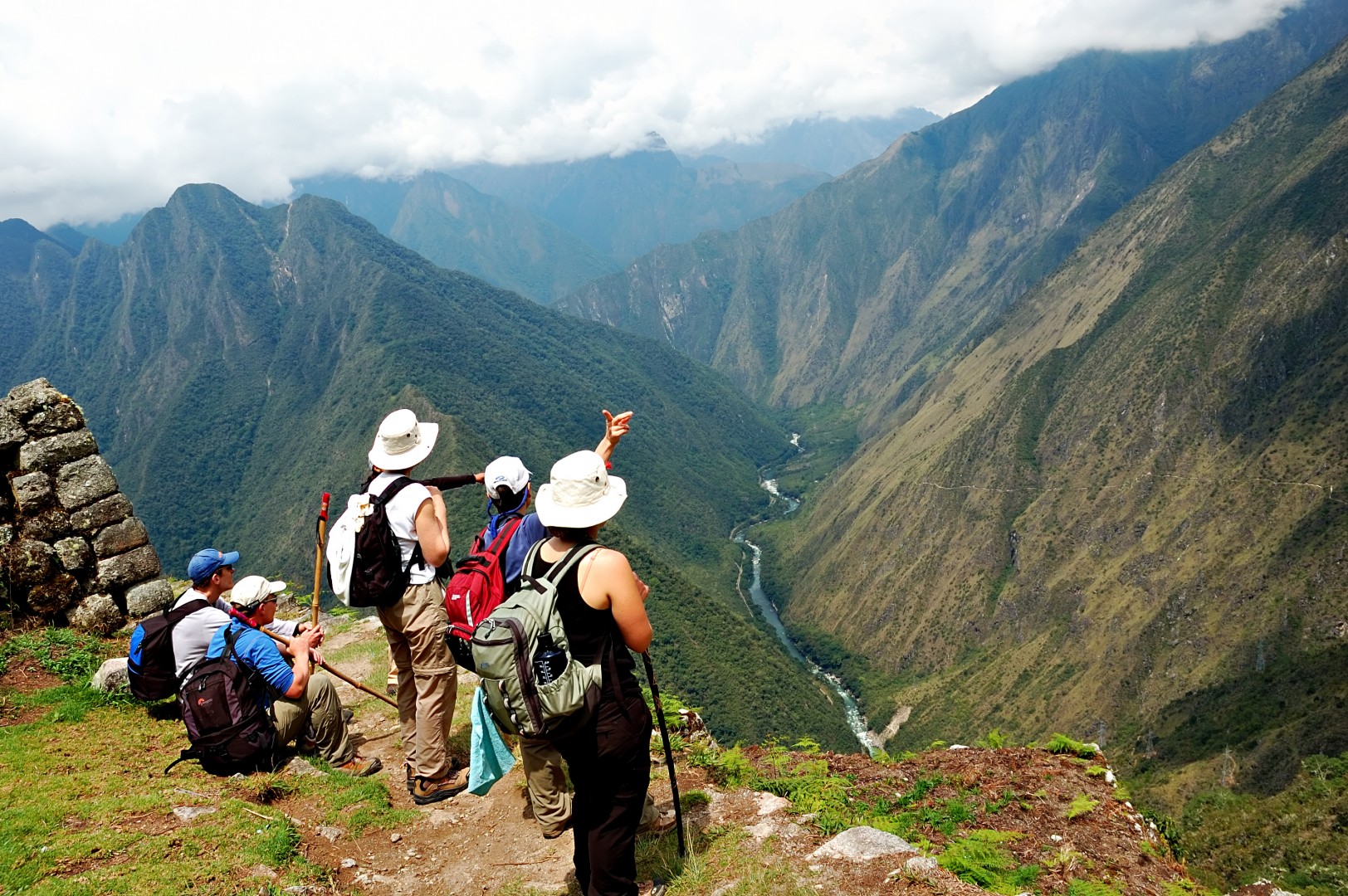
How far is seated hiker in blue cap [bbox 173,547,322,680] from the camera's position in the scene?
11203mm

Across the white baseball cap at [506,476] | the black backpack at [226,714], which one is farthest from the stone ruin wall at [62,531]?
the white baseball cap at [506,476]

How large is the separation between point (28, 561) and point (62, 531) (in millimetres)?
763

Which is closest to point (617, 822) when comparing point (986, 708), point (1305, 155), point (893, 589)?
point (986, 708)

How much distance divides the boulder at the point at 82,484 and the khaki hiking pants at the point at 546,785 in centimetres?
1236

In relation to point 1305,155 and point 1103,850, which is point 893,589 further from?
point 1103,850

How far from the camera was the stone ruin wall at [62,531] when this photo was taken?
49.5 ft

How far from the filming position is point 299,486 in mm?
187625

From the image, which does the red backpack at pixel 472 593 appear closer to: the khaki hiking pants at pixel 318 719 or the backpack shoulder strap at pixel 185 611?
the khaki hiking pants at pixel 318 719

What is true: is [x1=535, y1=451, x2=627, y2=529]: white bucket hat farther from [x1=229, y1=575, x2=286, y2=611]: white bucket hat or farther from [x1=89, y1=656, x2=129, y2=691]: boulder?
[x1=89, y1=656, x2=129, y2=691]: boulder

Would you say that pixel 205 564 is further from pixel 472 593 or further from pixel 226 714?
pixel 472 593

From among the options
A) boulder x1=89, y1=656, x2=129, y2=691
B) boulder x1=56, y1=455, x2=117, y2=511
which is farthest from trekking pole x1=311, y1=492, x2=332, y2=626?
boulder x1=56, y1=455, x2=117, y2=511

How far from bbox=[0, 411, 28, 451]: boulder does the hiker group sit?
6.63m

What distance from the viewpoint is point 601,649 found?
7043 millimetres

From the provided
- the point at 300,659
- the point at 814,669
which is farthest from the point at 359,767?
the point at 814,669
